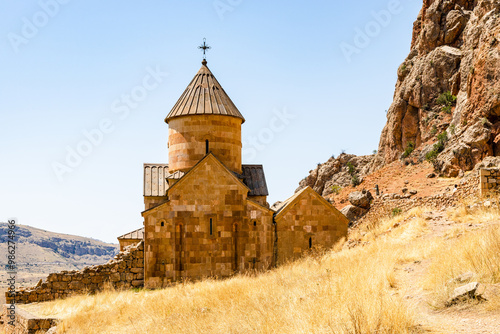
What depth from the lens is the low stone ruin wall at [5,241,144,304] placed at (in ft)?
52.6

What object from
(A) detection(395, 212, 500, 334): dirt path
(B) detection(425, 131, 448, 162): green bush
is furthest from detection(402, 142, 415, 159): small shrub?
(A) detection(395, 212, 500, 334): dirt path

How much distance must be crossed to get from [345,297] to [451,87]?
33.0 m

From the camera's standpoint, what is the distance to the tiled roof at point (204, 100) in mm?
18109

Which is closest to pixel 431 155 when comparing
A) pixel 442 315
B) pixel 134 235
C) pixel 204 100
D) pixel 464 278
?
pixel 204 100

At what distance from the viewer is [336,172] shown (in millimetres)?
Result: 43344

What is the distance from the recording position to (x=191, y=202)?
653 inches

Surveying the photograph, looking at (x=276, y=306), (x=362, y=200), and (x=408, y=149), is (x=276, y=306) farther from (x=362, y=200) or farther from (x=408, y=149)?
(x=408, y=149)

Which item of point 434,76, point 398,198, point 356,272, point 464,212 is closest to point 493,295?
point 356,272

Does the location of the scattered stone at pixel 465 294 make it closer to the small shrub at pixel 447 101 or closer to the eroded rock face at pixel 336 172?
the small shrub at pixel 447 101

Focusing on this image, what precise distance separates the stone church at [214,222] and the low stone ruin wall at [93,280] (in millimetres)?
427

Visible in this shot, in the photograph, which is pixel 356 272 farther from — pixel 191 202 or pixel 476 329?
pixel 191 202

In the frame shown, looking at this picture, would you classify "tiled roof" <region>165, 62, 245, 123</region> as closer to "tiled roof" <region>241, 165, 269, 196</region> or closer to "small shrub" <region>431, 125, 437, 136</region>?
"tiled roof" <region>241, 165, 269, 196</region>

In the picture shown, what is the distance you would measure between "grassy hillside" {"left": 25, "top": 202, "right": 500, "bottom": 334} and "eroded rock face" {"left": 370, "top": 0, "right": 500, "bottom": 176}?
600 inches

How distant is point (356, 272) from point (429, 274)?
1407mm
